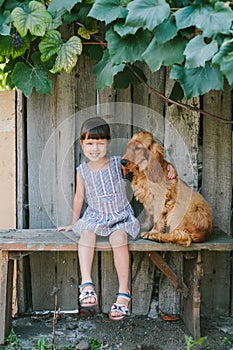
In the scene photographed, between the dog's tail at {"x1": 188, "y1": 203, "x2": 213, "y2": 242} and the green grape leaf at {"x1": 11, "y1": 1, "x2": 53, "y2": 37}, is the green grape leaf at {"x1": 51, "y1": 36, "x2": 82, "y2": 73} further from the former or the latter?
the dog's tail at {"x1": 188, "y1": 203, "x2": 213, "y2": 242}

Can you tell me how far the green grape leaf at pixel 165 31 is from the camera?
272 centimetres

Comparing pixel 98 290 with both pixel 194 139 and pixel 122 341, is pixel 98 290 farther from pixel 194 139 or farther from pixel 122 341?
pixel 194 139

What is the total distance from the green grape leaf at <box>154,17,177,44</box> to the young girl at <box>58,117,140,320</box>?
1.01m

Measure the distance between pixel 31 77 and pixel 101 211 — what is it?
3.18 ft

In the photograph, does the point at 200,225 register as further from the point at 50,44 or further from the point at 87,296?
the point at 50,44

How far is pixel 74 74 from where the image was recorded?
3.95 metres

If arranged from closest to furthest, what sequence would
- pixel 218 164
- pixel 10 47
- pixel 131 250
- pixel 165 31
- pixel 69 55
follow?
pixel 165 31
pixel 69 55
pixel 10 47
pixel 131 250
pixel 218 164

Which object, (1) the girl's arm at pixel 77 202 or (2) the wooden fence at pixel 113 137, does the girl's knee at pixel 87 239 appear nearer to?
(1) the girl's arm at pixel 77 202

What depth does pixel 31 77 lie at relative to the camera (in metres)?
3.52

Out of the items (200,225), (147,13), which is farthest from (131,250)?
(147,13)

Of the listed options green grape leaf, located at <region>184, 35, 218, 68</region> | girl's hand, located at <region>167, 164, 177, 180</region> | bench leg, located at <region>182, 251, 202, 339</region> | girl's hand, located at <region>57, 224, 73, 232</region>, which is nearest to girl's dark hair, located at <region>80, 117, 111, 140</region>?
girl's hand, located at <region>167, 164, 177, 180</region>

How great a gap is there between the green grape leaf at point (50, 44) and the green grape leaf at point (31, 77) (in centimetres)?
23

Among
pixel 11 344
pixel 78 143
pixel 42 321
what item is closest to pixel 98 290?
pixel 42 321

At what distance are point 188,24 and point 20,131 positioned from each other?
1.68 m
